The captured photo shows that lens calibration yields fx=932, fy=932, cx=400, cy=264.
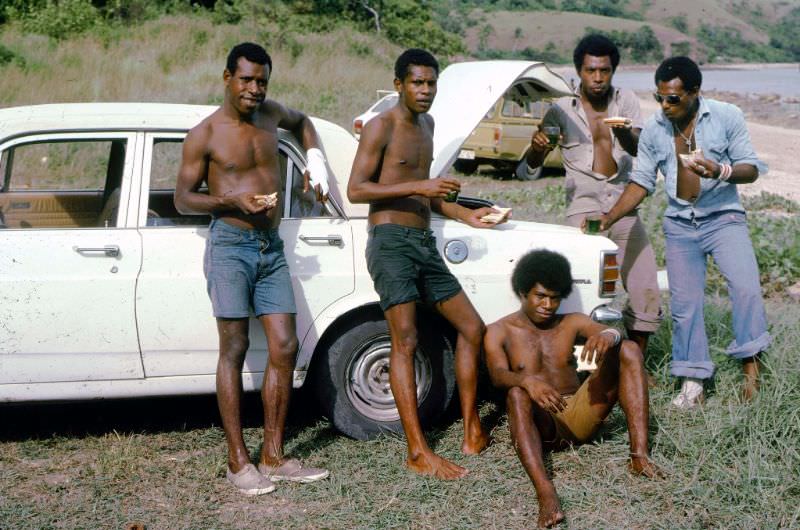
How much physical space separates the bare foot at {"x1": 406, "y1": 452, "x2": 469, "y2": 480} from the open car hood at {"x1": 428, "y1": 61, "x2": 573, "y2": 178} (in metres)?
1.45

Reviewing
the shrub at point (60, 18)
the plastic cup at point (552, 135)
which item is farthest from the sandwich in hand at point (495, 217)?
the shrub at point (60, 18)

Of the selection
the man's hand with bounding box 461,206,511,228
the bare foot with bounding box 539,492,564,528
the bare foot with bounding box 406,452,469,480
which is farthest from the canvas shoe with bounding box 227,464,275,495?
the man's hand with bounding box 461,206,511,228

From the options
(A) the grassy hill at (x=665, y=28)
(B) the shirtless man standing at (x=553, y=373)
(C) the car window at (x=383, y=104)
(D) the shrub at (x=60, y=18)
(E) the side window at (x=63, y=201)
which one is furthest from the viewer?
(A) the grassy hill at (x=665, y=28)

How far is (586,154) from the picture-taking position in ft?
17.8

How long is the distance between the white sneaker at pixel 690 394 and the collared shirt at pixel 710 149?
0.90 meters

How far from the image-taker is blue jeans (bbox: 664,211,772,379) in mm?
4836

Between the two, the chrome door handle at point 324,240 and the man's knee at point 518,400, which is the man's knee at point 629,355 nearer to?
the man's knee at point 518,400

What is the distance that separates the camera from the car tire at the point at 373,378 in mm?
4723

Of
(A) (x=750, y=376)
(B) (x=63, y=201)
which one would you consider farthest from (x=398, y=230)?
(B) (x=63, y=201)

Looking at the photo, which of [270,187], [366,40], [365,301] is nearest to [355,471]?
[365,301]

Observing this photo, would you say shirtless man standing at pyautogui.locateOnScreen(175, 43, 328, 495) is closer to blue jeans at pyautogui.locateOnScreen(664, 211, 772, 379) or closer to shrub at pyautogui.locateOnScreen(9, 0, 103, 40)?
blue jeans at pyautogui.locateOnScreen(664, 211, 772, 379)

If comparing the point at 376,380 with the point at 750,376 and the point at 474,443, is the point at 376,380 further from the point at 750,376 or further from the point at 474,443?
the point at 750,376

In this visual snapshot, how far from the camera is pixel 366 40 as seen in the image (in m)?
30.8

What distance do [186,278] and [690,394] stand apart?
2.73 metres
